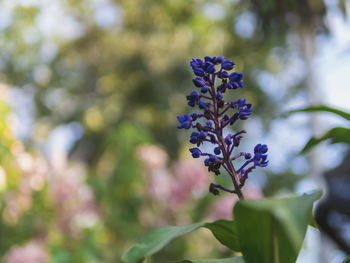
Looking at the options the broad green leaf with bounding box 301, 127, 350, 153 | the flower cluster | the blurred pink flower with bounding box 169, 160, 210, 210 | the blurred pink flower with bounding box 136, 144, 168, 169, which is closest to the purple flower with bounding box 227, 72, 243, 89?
the flower cluster

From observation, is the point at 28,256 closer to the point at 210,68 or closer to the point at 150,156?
the point at 150,156

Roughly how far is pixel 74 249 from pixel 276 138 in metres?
8.55

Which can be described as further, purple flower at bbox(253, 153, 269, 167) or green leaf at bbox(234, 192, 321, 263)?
purple flower at bbox(253, 153, 269, 167)

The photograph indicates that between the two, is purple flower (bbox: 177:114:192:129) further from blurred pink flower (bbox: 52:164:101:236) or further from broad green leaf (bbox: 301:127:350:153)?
blurred pink flower (bbox: 52:164:101:236)

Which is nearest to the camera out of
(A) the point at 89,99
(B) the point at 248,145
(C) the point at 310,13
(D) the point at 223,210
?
(D) the point at 223,210

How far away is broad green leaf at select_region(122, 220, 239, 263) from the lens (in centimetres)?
92

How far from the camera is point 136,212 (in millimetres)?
4473

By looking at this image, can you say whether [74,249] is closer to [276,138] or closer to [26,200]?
[26,200]

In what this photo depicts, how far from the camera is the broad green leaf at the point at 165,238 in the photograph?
919 millimetres

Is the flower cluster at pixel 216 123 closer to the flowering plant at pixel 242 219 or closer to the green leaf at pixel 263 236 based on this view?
the flowering plant at pixel 242 219

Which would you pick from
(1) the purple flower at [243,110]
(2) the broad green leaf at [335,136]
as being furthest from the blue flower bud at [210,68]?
(2) the broad green leaf at [335,136]

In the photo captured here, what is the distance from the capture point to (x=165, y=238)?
932 millimetres

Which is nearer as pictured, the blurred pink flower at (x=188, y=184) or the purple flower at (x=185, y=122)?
the purple flower at (x=185, y=122)

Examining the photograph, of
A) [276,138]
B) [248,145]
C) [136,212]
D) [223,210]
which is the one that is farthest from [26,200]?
[276,138]
